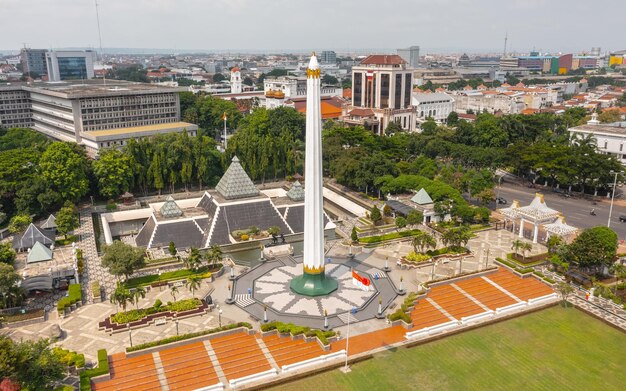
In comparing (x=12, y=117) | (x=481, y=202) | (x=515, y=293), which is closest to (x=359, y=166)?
(x=481, y=202)

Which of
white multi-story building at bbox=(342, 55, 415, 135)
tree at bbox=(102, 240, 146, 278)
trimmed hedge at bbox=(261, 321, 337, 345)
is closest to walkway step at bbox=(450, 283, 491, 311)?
trimmed hedge at bbox=(261, 321, 337, 345)

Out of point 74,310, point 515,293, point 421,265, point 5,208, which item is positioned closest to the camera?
point 74,310

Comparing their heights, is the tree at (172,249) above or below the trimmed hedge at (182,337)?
above

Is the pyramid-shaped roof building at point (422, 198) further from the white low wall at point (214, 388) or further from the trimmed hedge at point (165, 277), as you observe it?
the white low wall at point (214, 388)

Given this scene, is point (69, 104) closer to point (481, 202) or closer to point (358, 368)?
point (481, 202)

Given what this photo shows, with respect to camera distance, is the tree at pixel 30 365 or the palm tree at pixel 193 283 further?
the palm tree at pixel 193 283

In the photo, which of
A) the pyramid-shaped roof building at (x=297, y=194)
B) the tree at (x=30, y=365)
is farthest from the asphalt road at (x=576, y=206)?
the tree at (x=30, y=365)

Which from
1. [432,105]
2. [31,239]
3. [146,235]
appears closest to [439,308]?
[146,235]
